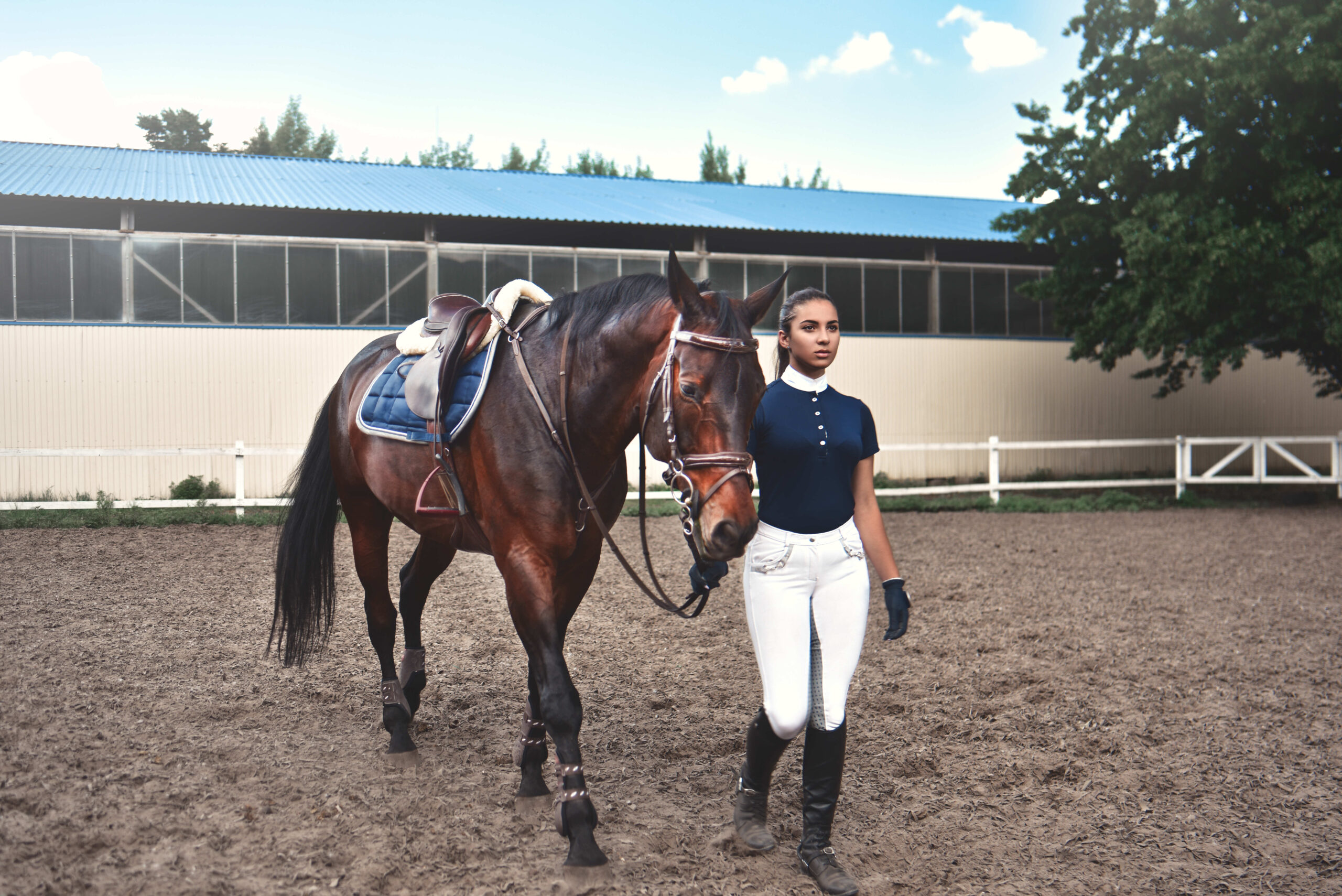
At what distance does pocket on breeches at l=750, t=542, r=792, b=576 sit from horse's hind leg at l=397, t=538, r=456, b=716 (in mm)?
1970

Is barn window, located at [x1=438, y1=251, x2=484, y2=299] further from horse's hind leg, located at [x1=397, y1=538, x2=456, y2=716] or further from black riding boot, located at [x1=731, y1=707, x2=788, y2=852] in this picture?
black riding boot, located at [x1=731, y1=707, x2=788, y2=852]

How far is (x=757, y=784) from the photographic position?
293 centimetres

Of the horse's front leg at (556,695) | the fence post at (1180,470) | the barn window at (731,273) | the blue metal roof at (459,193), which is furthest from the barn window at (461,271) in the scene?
the horse's front leg at (556,695)

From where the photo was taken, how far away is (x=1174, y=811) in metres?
3.26

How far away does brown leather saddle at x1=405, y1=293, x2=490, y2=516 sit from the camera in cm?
326

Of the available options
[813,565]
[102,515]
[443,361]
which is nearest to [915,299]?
[102,515]

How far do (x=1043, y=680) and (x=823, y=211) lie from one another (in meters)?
17.1

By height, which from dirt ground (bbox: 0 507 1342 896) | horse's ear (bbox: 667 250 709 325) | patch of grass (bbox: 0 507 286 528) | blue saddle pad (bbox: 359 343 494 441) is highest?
horse's ear (bbox: 667 250 709 325)

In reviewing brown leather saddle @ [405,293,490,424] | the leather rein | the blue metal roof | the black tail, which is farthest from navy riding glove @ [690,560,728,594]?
the blue metal roof

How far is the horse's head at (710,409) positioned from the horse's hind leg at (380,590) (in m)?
2.03

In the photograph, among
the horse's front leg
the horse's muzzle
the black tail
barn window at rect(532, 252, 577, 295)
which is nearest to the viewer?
the horse's muzzle

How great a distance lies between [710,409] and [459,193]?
56.0 feet

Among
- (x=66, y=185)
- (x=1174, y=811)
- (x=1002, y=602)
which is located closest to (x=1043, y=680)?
(x=1174, y=811)

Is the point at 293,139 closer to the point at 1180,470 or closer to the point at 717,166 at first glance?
the point at 717,166
